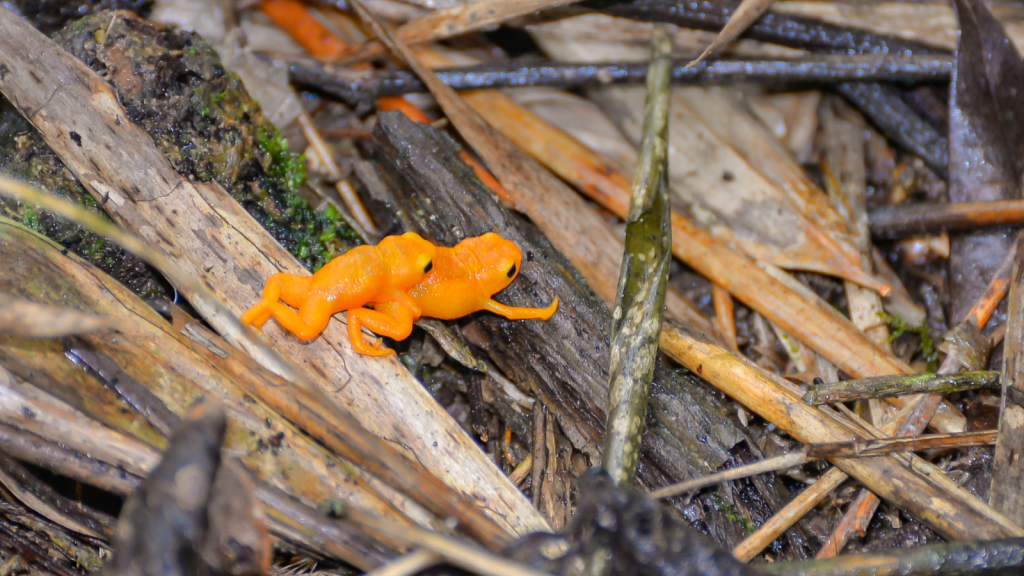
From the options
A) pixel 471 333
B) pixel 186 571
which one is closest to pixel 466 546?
pixel 186 571

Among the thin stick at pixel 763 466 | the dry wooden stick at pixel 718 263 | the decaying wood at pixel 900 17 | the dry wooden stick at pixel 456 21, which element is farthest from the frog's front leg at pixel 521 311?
the decaying wood at pixel 900 17

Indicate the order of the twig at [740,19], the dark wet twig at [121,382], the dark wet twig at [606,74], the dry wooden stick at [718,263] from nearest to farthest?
the dark wet twig at [121,382]
the dry wooden stick at [718,263]
the twig at [740,19]
the dark wet twig at [606,74]

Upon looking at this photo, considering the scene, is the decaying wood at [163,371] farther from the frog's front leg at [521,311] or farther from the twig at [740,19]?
the twig at [740,19]

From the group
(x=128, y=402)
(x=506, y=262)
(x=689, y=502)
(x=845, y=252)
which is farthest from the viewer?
(x=845, y=252)

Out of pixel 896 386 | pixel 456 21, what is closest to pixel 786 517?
pixel 896 386

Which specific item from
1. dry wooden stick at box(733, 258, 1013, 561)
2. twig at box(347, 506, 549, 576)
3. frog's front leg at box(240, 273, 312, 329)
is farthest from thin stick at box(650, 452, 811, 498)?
frog's front leg at box(240, 273, 312, 329)

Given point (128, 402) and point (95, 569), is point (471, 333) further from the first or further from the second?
point (95, 569)

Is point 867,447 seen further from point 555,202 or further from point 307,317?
point 307,317
